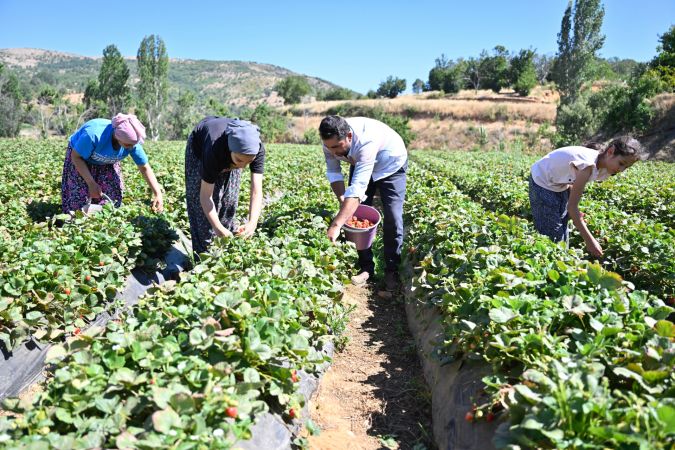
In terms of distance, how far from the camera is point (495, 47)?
60.8 m

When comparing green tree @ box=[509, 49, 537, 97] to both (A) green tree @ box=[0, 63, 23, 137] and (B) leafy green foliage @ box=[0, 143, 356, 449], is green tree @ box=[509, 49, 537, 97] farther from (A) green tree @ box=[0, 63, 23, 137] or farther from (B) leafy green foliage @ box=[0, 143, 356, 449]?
(B) leafy green foliage @ box=[0, 143, 356, 449]

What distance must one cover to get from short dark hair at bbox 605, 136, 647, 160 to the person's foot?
8.21 feet

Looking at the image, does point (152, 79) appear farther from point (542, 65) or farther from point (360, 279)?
point (542, 65)

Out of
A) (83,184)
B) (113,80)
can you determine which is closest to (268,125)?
(113,80)

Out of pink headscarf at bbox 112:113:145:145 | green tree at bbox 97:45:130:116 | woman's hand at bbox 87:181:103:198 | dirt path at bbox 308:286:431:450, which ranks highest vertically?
green tree at bbox 97:45:130:116

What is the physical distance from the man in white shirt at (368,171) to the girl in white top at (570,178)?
4.41 feet

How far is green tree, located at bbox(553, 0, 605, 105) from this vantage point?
108 ft

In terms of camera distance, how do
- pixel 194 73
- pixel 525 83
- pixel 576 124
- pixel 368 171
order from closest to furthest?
pixel 368 171, pixel 576 124, pixel 525 83, pixel 194 73

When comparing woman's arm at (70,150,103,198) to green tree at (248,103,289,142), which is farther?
green tree at (248,103,289,142)

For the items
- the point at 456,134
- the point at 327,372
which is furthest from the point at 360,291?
the point at 456,134

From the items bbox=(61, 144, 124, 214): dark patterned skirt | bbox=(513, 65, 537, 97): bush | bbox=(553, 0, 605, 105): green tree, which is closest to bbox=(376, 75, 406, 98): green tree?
bbox=(513, 65, 537, 97): bush

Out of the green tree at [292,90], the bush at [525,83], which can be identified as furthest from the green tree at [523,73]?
the green tree at [292,90]

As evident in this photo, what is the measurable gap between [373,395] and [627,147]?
9.37 feet

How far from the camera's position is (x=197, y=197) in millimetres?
4250
